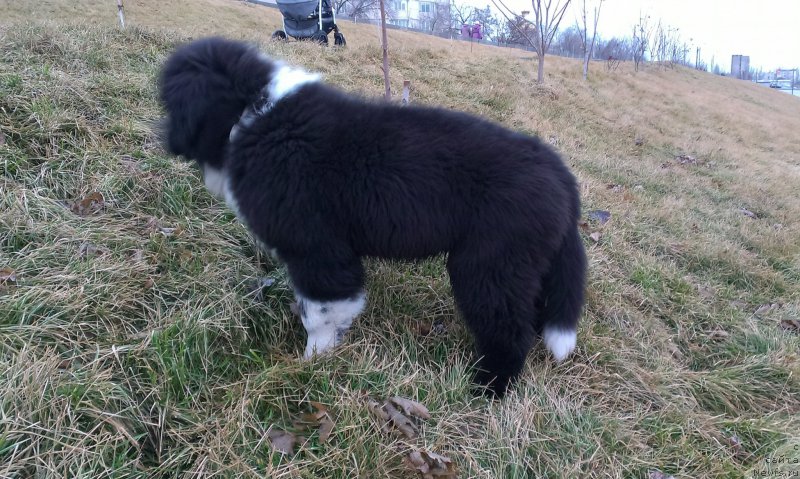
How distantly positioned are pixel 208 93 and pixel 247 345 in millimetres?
1313

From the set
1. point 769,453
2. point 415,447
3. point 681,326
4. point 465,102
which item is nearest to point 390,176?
point 415,447

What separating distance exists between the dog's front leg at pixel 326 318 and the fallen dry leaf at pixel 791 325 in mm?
3522

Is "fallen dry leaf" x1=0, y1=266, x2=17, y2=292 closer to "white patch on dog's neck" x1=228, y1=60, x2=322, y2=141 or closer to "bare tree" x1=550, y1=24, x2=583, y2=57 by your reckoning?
"white patch on dog's neck" x1=228, y1=60, x2=322, y2=141

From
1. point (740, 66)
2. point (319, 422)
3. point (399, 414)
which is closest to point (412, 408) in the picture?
point (399, 414)

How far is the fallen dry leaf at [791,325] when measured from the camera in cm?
402

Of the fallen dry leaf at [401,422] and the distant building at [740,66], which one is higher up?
the distant building at [740,66]

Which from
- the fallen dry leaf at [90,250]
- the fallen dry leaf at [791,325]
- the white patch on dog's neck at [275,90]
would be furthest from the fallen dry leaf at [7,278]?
the fallen dry leaf at [791,325]

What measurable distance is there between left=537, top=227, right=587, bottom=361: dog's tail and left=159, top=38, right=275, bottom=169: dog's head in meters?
1.79

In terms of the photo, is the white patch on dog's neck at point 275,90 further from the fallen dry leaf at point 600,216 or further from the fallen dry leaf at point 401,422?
the fallen dry leaf at point 600,216

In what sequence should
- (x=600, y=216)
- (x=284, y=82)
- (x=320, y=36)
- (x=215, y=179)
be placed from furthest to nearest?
(x=320, y=36) → (x=600, y=216) → (x=215, y=179) → (x=284, y=82)

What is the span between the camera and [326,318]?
2670mm

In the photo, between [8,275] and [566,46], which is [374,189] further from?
[566,46]

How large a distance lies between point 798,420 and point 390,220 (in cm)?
263

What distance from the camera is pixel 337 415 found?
2.34 meters
